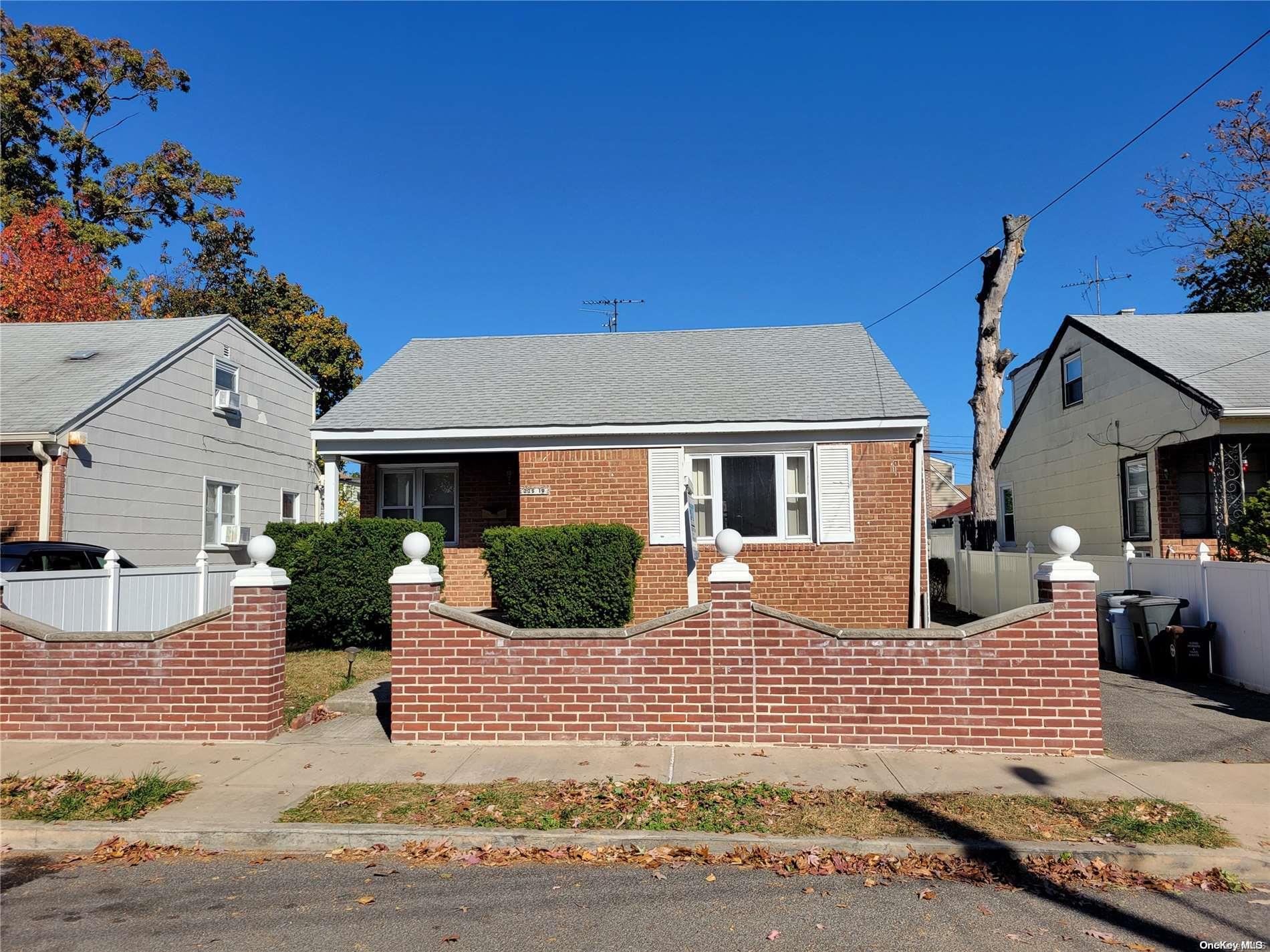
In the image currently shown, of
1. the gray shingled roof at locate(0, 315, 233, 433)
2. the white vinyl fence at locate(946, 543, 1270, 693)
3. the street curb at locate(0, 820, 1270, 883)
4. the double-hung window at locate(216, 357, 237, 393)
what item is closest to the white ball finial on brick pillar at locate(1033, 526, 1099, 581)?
the street curb at locate(0, 820, 1270, 883)

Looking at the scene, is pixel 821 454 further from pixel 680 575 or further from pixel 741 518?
pixel 680 575

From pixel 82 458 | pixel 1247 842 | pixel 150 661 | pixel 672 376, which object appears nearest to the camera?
pixel 1247 842

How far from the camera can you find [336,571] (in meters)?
11.5

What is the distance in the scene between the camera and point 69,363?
51.5ft

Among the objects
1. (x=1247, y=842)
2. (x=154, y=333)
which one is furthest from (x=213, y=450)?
(x=1247, y=842)

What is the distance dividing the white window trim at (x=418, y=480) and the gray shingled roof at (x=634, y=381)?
1092 mm

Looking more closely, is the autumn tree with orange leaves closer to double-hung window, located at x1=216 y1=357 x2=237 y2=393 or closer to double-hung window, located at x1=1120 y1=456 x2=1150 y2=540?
double-hung window, located at x1=216 y1=357 x2=237 y2=393

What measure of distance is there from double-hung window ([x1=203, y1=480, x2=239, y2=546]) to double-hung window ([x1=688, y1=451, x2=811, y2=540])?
33.7ft

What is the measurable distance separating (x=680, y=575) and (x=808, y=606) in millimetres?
1859

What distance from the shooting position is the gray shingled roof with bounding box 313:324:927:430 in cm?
1269

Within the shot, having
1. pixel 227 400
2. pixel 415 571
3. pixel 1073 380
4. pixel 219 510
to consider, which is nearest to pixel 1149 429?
pixel 1073 380

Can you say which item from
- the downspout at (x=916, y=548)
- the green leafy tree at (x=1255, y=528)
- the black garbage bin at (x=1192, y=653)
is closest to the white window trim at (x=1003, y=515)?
the green leafy tree at (x=1255, y=528)

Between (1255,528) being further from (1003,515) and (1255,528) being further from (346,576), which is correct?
(346,576)

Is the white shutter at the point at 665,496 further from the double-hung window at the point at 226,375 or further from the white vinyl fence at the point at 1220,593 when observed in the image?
the double-hung window at the point at 226,375
